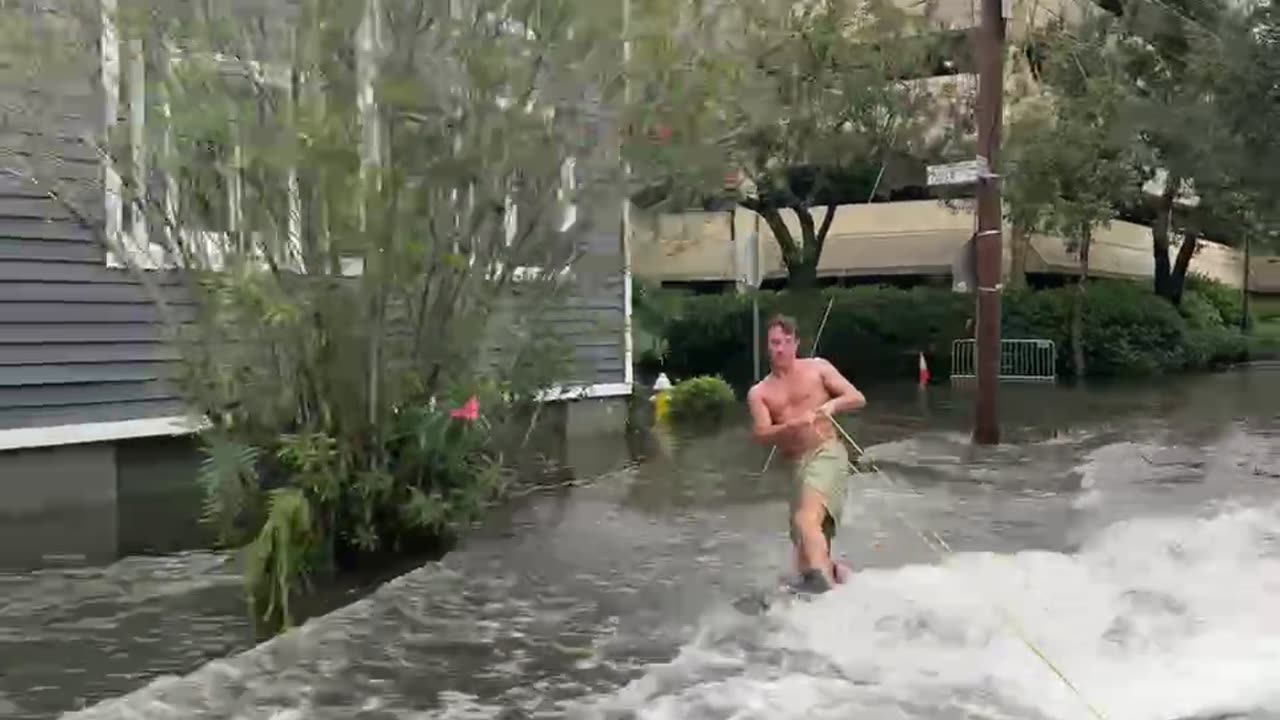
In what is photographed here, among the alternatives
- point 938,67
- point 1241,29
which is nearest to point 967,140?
point 938,67

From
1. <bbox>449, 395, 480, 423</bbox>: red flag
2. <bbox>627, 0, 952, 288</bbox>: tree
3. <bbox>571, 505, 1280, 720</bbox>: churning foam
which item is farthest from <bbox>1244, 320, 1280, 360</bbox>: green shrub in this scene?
<bbox>449, 395, 480, 423</bbox>: red flag

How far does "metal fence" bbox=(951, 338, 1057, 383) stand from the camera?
27.5m

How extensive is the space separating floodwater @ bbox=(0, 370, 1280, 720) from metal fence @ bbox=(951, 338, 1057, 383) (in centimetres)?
1612

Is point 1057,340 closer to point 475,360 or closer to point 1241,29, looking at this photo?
point 1241,29

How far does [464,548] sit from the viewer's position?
29.3 feet

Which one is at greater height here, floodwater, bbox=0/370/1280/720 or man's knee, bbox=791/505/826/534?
man's knee, bbox=791/505/826/534

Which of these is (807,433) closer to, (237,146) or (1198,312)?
(237,146)

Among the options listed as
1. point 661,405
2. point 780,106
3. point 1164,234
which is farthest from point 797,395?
point 1164,234

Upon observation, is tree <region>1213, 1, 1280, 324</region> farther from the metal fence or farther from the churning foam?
the metal fence

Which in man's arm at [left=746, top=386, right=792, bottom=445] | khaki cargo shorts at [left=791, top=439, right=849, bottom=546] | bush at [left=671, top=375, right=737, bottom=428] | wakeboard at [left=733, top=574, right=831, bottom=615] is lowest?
wakeboard at [left=733, top=574, right=831, bottom=615]

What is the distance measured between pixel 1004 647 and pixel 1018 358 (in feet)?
72.7

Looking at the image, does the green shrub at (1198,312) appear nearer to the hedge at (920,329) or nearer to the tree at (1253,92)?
the hedge at (920,329)

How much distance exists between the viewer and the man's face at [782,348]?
7.62 m

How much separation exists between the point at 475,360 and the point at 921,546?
→ 124 inches
